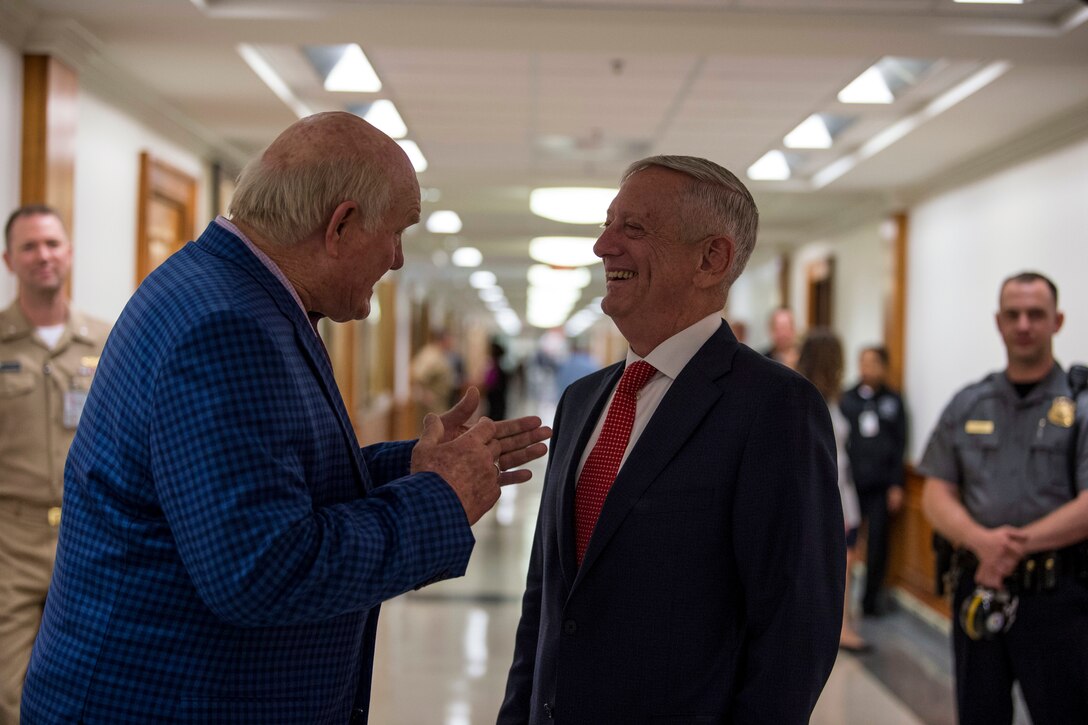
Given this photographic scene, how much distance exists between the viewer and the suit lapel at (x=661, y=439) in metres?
1.76

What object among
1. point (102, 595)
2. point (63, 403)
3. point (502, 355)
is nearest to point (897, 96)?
point (63, 403)

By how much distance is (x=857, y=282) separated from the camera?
947 cm

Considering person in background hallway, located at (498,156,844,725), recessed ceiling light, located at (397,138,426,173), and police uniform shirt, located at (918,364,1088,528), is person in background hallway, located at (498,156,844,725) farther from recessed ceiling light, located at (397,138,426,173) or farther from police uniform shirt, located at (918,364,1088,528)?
recessed ceiling light, located at (397,138,426,173)

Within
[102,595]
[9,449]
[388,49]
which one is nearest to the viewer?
[102,595]

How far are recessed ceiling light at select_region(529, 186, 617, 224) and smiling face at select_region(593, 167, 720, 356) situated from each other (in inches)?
242

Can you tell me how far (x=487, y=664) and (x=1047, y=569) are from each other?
3050 millimetres

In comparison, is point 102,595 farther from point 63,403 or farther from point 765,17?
point 765,17

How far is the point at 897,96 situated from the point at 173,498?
5063 millimetres

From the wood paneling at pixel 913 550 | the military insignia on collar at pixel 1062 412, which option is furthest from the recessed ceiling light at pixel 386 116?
the wood paneling at pixel 913 550

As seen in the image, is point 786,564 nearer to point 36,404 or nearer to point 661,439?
point 661,439

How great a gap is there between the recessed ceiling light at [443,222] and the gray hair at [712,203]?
8.36 m

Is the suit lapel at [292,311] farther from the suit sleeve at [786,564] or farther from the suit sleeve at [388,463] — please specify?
the suit sleeve at [786,564]

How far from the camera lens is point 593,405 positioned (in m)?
2.08

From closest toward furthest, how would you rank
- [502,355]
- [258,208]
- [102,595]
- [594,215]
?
[102,595] → [258,208] → [594,215] → [502,355]
